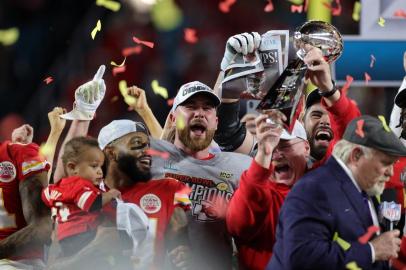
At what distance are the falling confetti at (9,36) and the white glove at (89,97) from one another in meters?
0.64

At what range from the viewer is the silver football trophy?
11.9ft

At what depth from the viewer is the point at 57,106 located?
15.0ft

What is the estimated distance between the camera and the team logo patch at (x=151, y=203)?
13.0ft

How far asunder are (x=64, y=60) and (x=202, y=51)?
2.20 ft

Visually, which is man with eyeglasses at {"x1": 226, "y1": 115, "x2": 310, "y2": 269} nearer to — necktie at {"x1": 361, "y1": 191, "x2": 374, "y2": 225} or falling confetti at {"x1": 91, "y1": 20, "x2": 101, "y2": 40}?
necktie at {"x1": 361, "y1": 191, "x2": 374, "y2": 225}

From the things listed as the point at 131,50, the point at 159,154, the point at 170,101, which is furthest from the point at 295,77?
the point at 131,50

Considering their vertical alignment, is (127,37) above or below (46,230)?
above

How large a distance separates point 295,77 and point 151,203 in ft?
2.71

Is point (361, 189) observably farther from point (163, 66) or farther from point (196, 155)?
point (163, 66)

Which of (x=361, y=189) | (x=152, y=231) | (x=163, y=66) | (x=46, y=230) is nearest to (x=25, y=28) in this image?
(x=163, y=66)

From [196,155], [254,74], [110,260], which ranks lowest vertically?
[110,260]

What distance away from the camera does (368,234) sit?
3.28 m

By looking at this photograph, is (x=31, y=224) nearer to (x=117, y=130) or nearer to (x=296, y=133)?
(x=117, y=130)

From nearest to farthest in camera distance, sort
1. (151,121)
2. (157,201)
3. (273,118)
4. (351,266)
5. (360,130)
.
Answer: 1. (351,266)
2. (360,130)
3. (273,118)
4. (157,201)
5. (151,121)
